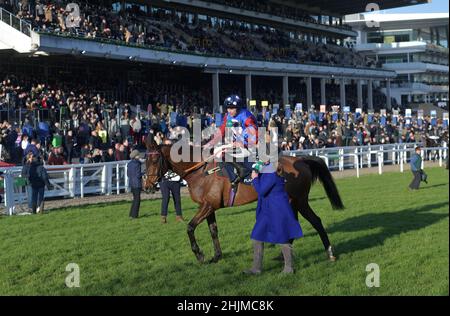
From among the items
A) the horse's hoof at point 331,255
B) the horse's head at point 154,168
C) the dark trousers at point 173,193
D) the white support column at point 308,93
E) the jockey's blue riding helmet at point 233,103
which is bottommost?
the horse's hoof at point 331,255

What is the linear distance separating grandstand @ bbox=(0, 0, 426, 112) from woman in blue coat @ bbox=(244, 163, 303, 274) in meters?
18.7

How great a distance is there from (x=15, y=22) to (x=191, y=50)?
1220 cm

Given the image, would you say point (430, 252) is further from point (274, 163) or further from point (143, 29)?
point (143, 29)

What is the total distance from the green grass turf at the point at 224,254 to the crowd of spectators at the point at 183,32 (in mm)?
14759

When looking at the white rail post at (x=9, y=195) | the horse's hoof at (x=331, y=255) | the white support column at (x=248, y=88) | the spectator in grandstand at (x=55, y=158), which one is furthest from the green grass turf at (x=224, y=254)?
the white support column at (x=248, y=88)

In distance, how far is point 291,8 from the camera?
50469 mm

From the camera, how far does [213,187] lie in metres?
8.03

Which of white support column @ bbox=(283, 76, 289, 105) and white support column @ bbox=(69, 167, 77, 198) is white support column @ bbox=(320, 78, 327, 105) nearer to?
white support column @ bbox=(283, 76, 289, 105)

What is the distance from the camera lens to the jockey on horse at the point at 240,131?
7738 mm

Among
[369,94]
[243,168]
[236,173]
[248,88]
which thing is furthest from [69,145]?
[369,94]

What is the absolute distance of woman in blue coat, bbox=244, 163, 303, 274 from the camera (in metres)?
7.05

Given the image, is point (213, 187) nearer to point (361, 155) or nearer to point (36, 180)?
point (36, 180)

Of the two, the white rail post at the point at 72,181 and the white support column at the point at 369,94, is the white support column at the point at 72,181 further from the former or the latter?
the white support column at the point at 369,94

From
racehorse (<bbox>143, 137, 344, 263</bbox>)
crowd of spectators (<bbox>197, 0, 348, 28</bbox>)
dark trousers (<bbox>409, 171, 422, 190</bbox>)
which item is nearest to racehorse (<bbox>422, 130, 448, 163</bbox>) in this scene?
dark trousers (<bbox>409, 171, 422, 190</bbox>)
